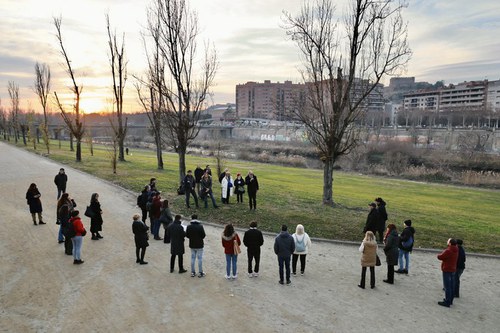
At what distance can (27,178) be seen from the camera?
25.8m

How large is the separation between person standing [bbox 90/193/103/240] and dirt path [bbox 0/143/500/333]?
0.38 metres

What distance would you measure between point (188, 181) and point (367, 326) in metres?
10.8

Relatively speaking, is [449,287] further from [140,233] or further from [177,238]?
[140,233]

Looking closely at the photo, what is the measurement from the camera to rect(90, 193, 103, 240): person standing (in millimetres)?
12633

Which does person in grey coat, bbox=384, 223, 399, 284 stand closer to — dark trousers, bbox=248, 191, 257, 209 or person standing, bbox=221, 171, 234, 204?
dark trousers, bbox=248, 191, 257, 209

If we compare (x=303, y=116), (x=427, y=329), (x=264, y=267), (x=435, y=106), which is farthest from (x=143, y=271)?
(x=435, y=106)

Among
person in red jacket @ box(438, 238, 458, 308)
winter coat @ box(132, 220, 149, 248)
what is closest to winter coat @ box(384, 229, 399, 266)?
person in red jacket @ box(438, 238, 458, 308)

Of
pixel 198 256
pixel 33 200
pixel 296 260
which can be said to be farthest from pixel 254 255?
pixel 33 200

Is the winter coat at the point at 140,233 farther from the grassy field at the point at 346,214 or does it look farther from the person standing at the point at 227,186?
the person standing at the point at 227,186

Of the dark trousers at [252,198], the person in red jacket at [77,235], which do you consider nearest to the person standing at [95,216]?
the person in red jacket at [77,235]

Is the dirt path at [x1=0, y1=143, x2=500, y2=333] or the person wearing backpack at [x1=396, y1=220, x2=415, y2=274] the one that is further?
the person wearing backpack at [x1=396, y1=220, x2=415, y2=274]

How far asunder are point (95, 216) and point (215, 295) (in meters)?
6.08

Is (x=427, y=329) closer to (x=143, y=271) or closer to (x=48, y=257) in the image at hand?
(x=143, y=271)

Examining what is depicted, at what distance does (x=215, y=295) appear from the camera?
8.99 meters
